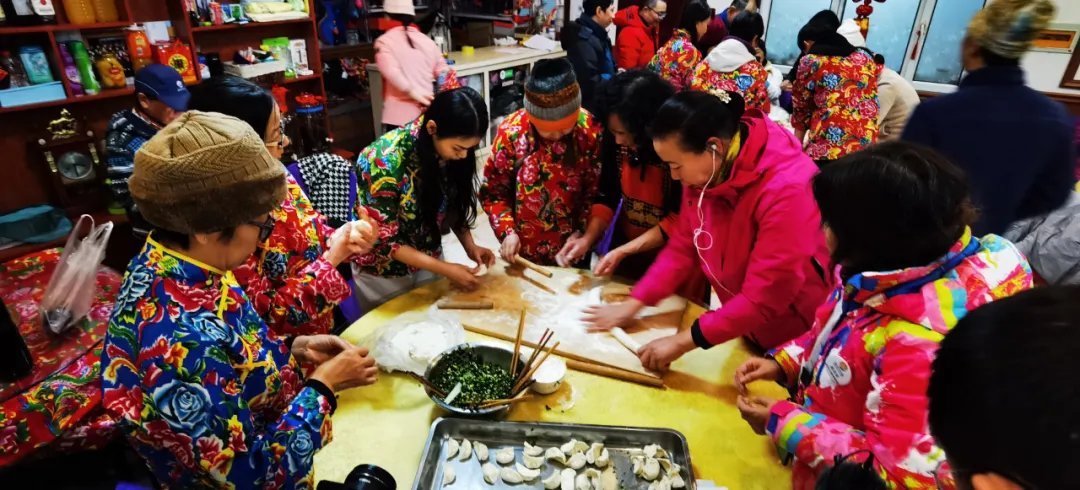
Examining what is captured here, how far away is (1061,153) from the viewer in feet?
6.67

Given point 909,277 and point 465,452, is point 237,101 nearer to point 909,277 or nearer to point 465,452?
point 465,452

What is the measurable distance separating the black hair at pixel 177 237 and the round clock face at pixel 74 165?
10.5ft

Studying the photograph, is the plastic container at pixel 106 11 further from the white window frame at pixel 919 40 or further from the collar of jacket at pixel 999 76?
the white window frame at pixel 919 40

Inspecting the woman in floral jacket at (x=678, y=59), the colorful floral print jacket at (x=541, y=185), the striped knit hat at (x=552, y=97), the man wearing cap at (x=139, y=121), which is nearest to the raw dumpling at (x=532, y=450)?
the colorful floral print jacket at (x=541, y=185)

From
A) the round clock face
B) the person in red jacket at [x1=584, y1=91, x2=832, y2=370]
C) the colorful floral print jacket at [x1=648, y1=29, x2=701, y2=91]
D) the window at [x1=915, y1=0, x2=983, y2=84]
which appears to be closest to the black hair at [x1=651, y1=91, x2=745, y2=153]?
the person in red jacket at [x1=584, y1=91, x2=832, y2=370]

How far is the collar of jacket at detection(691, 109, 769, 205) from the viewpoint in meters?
1.62

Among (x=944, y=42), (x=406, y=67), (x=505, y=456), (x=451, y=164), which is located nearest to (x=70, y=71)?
(x=406, y=67)

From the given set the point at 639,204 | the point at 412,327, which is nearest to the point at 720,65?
the point at 639,204

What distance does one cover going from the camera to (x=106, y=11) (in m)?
3.26

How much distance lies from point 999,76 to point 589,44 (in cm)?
375

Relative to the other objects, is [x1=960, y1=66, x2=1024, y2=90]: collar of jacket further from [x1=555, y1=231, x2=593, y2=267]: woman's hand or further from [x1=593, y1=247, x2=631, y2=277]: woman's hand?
[x1=555, y1=231, x2=593, y2=267]: woman's hand

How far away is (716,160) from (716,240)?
30 centimetres

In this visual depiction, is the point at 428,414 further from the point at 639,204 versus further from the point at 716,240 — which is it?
the point at 639,204

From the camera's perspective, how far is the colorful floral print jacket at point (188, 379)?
906 millimetres
